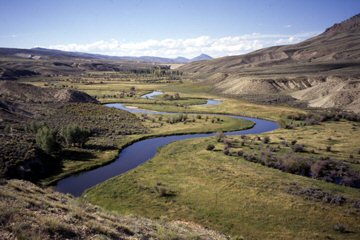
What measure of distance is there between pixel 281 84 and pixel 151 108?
71055 mm

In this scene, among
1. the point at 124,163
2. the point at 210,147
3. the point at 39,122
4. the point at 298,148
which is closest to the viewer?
the point at 124,163

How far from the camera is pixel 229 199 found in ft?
128

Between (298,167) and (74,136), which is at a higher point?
(74,136)

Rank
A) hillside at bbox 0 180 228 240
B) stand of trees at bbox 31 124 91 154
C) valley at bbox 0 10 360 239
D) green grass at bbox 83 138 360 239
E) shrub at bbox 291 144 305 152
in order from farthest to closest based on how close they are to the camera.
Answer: shrub at bbox 291 144 305 152 → stand of trees at bbox 31 124 91 154 → green grass at bbox 83 138 360 239 → valley at bbox 0 10 360 239 → hillside at bbox 0 180 228 240

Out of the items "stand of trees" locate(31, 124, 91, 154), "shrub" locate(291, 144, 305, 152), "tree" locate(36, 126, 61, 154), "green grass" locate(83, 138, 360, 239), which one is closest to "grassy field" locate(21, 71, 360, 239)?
"green grass" locate(83, 138, 360, 239)

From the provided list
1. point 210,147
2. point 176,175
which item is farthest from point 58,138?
point 210,147

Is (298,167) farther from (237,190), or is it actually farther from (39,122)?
(39,122)

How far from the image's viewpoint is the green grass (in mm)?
32906

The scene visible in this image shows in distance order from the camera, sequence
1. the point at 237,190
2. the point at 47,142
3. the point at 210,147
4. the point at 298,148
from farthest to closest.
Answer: the point at 210,147 → the point at 298,148 → the point at 47,142 → the point at 237,190

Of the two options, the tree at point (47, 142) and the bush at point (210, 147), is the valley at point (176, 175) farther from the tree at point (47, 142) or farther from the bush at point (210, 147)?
the bush at point (210, 147)

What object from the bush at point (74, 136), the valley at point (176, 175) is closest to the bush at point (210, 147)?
the valley at point (176, 175)

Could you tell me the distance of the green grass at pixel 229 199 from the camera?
32.9 meters

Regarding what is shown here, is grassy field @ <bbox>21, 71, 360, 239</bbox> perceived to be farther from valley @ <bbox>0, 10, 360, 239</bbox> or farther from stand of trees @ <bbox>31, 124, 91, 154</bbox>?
stand of trees @ <bbox>31, 124, 91, 154</bbox>

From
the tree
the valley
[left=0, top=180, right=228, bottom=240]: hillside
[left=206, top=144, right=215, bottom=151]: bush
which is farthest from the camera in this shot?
[left=206, top=144, right=215, bottom=151]: bush
